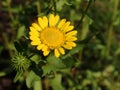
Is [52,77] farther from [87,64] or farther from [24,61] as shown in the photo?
[87,64]

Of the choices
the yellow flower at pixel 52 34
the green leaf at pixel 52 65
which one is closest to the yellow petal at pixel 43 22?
the yellow flower at pixel 52 34

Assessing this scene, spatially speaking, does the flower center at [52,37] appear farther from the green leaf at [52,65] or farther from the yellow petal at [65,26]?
the green leaf at [52,65]

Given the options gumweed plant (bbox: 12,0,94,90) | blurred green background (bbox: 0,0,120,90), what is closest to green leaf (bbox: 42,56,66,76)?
gumweed plant (bbox: 12,0,94,90)

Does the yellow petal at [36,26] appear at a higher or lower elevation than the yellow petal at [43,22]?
lower

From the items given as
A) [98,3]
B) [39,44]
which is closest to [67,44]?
[39,44]

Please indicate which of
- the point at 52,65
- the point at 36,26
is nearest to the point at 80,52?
the point at 52,65

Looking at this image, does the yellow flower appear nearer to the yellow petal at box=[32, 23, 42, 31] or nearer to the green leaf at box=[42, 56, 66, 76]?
the yellow petal at box=[32, 23, 42, 31]

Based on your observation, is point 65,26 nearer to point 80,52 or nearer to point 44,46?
point 44,46
